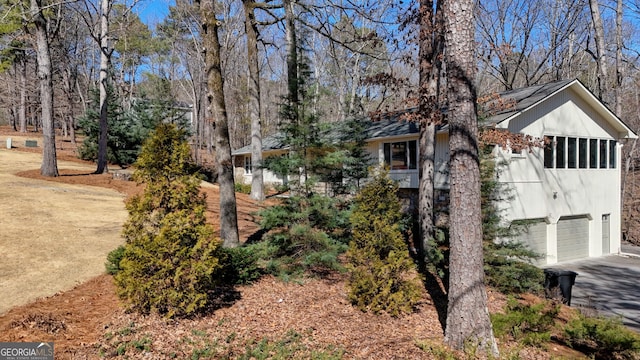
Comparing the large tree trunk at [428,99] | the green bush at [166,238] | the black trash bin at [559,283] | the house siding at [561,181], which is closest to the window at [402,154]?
the house siding at [561,181]

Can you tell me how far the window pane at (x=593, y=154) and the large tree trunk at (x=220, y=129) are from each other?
15106 mm

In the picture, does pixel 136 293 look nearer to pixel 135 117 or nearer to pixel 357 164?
pixel 357 164

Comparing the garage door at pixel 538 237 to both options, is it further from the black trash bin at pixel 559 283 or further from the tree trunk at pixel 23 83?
the tree trunk at pixel 23 83

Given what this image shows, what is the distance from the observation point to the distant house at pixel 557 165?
12.7m

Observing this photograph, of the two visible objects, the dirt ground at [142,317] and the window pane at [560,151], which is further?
the window pane at [560,151]

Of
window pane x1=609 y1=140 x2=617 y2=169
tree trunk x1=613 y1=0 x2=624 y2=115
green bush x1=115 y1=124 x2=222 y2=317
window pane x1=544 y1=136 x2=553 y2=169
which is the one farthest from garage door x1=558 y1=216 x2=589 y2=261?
Result: green bush x1=115 y1=124 x2=222 y2=317

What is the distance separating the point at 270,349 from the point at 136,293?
1.78 metres

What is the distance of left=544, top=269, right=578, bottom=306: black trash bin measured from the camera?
8695 mm

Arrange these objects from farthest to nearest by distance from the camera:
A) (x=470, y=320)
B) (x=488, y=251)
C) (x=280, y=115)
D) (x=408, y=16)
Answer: (x=408, y=16) → (x=488, y=251) → (x=280, y=115) → (x=470, y=320)

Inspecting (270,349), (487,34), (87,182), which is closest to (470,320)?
(270,349)

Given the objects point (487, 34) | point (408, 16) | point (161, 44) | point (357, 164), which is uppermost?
point (161, 44)

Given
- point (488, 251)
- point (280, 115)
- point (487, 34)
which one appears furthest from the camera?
point (487, 34)

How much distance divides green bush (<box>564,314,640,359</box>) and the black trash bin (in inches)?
130

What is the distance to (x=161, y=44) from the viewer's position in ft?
100
